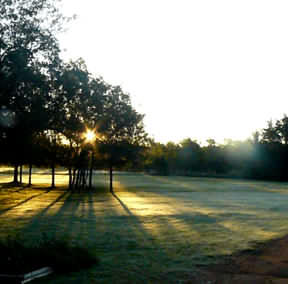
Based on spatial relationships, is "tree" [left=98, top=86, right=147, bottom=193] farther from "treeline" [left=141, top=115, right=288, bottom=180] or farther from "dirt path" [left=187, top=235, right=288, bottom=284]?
"dirt path" [left=187, top=235, right=288, bottom=284]

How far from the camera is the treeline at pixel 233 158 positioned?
96562 mm

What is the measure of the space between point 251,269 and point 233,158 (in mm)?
100787

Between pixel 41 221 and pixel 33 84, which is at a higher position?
pixel 33 84

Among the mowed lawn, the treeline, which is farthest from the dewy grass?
the treeline

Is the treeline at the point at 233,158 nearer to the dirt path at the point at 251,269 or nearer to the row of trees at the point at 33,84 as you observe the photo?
the row of trees at the point at 33,84

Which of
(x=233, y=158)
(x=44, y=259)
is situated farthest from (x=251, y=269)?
(x=233, y=158)

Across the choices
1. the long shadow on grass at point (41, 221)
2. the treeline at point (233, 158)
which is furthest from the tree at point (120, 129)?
the long shadow on grass at point (41, 221)

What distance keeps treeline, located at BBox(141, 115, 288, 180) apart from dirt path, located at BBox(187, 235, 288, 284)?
54.1 meters

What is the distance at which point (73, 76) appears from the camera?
28297 millimetres

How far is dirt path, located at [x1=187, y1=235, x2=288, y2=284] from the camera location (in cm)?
979

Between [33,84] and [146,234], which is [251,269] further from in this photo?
[33,84]

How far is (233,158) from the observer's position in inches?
4338

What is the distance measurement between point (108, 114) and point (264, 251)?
3903 cm

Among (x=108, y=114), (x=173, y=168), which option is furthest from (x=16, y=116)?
Result: (x=173, y=168)
